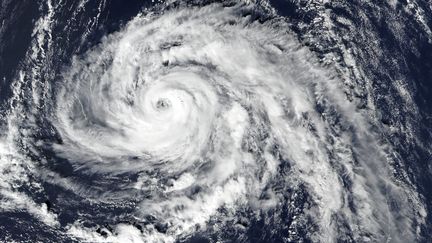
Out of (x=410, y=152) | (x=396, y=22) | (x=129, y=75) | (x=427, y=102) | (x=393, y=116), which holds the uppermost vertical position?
(x=396, y=22)

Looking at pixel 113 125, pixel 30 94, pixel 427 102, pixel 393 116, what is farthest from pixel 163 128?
pixel 427 102

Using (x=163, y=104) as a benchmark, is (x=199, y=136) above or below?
below

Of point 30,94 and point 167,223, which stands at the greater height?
point 30,94

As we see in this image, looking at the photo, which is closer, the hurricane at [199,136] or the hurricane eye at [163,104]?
the hurricane at [199,136]

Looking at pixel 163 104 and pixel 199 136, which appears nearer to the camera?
pixel 199 136

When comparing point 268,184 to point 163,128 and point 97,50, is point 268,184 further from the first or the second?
point 97,50

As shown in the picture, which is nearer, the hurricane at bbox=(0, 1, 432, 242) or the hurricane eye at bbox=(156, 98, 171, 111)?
the hurricane at bbox=(0, 1, 432, 242)

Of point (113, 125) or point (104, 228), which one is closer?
point (104, 228)
